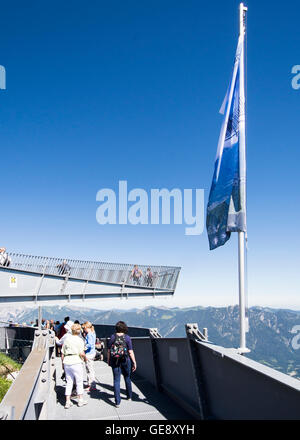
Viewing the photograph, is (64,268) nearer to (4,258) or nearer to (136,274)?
(4,258)

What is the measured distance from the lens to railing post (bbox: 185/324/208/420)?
595cm

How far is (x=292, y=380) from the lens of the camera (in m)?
3.75

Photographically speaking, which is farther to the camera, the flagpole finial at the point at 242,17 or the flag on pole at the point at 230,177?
the flagpole finial at the point at 242,17

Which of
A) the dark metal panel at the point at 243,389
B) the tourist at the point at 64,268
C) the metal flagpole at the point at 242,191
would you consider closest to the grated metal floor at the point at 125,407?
the dark metal panel at the point at 243,389

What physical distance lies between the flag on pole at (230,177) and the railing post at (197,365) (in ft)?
13.1

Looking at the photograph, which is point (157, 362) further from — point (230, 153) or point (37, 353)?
point (230, 153)

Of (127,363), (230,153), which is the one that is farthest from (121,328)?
(230,153)

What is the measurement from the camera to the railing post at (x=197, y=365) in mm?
5949

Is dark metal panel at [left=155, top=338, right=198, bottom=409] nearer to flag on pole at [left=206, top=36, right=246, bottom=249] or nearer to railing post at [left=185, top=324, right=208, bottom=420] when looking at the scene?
railing post at [left=185, top=324, right=208, bottom=420]

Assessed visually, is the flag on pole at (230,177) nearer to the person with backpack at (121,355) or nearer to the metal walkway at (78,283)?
the person with backpack at (121,355)

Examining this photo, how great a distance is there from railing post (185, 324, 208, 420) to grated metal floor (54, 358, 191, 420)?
0.64m

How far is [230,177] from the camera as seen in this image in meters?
10.2

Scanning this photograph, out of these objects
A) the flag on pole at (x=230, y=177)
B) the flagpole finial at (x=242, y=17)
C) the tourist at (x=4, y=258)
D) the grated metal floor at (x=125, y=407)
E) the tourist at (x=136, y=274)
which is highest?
the flagpole finial at (x=242, y=17)
